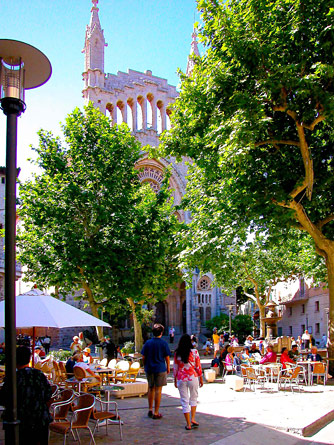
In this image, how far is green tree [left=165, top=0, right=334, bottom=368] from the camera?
12586 mm

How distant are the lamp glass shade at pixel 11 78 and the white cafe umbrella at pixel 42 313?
4632 mm

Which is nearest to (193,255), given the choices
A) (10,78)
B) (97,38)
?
(10,78)

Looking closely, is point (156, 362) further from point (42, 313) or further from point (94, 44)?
point (94, 44)

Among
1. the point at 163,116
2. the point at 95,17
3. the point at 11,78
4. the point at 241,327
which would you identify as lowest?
the point at 241,327

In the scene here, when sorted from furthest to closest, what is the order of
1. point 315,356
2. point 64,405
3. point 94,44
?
1. point 94,44
2. point 315,356
3. point 64,405

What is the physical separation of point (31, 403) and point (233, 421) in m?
4.68

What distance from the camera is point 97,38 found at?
134 ft

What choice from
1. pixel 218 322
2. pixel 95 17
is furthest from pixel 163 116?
pixel 218 322

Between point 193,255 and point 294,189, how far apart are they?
3923 mm

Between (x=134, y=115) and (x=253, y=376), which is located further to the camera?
(x=134, y=115)

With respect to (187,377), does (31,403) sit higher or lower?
higher

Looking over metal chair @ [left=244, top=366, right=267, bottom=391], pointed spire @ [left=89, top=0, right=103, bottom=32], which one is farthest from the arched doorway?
metal chair @ [left=244, top=366, right=267, bottom=391]

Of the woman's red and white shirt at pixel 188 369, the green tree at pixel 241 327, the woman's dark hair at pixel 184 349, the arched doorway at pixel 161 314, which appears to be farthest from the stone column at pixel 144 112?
the woman's red and white shirt at pixel 188 369

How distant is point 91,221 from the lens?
18953 millimetres
